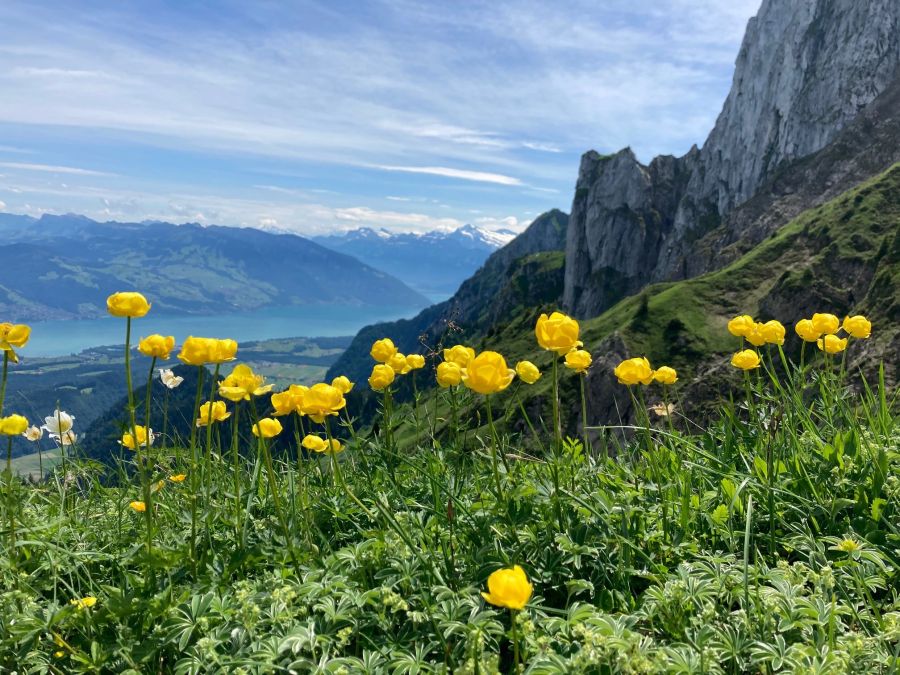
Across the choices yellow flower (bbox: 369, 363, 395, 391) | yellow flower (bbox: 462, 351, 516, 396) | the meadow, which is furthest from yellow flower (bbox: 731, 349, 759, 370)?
yellow flower (bbox: 369, 363, 395, 391)

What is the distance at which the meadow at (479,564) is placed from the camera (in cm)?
302

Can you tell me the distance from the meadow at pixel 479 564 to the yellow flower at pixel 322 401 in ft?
0.05

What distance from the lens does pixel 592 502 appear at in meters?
4.12

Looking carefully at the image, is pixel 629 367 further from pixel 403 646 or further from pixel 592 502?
pixel 403 646

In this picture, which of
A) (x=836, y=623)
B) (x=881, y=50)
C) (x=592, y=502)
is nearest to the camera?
(x=836, y=623)

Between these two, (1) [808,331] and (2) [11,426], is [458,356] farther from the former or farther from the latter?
(1) [808,331]

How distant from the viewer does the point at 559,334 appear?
3.93m

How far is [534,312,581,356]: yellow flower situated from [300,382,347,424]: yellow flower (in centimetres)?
155

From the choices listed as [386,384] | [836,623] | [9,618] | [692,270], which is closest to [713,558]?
[836,623]

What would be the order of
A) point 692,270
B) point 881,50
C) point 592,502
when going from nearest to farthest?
point 592,502 < point 881,50 < point 692,270

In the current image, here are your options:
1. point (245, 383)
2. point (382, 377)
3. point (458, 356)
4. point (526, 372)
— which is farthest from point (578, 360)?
point (245, 383)

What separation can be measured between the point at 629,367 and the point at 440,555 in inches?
97.6

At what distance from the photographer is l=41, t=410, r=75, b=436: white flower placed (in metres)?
6.31

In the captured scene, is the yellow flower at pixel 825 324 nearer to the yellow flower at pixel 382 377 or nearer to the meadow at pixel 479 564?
the meadow at pixel 479 564
